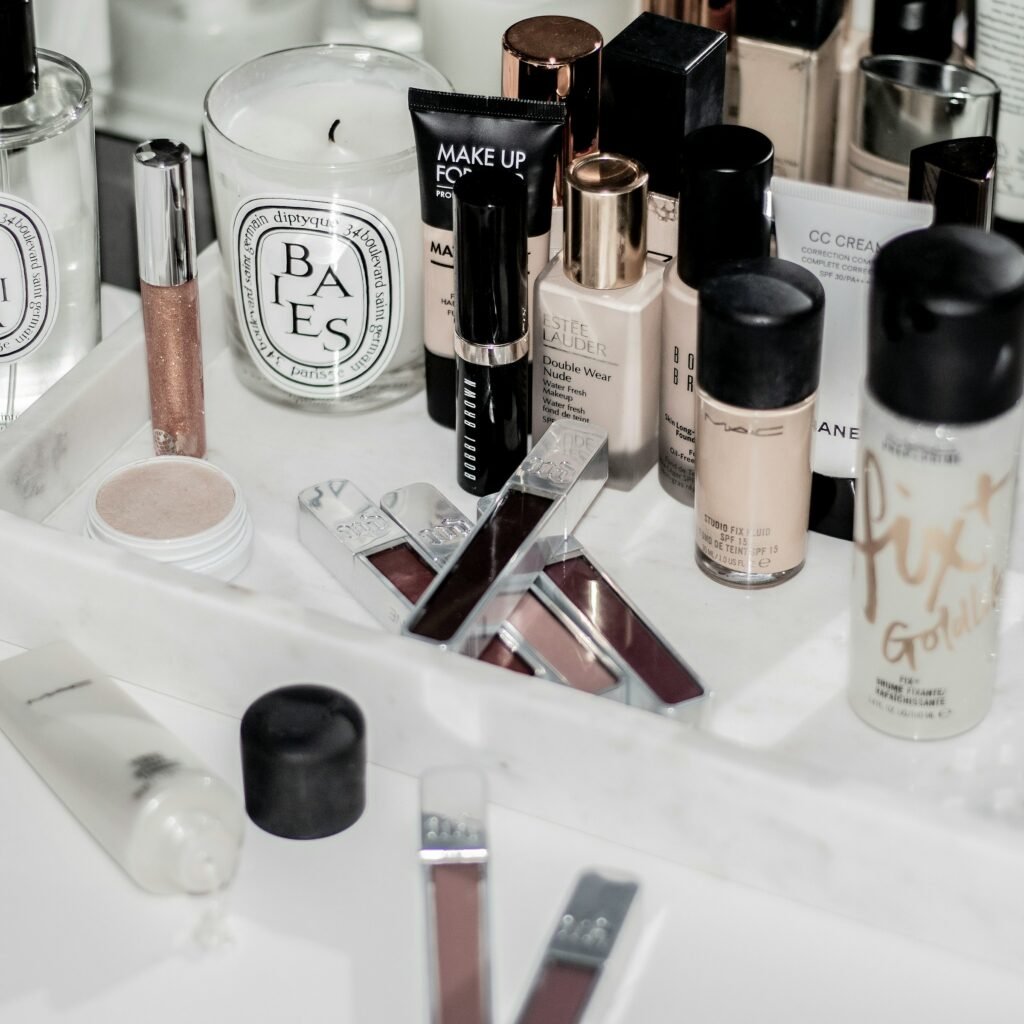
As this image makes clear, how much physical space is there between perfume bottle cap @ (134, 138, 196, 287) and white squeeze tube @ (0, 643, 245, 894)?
20 cm

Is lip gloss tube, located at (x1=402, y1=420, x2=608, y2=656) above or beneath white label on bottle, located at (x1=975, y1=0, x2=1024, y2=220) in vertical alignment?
beneath

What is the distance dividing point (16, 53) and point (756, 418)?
1.32 feet

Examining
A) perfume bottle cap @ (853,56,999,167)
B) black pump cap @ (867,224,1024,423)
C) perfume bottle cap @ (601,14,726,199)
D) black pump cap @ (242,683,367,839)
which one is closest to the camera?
black pump cap @ (867,224,1024,423)

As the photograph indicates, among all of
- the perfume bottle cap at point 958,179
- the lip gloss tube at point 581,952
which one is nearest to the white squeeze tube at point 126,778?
the lip gloss tube at point 581,952

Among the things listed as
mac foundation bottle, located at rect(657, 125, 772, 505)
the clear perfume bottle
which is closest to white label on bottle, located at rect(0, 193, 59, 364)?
the clear perfume bottle

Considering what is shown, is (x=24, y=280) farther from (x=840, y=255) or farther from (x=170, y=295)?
(x=840, y=255)

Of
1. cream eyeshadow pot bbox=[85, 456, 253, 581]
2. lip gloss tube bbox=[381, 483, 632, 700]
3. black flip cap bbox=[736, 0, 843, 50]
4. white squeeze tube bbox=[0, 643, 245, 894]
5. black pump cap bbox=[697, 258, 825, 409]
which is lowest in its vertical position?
white squeeze tube bbox=[0, 643, 245, 894]

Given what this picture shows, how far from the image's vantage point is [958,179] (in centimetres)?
75

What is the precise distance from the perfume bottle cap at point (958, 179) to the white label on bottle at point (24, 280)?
433mm

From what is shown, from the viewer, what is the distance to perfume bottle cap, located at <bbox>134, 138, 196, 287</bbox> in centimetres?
81

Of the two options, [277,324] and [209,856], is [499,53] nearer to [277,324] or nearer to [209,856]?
[277,324]

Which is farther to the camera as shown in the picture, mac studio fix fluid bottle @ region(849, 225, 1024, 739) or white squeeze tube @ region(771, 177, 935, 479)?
white squeeze tube @ region(771, 177, 935, 479)

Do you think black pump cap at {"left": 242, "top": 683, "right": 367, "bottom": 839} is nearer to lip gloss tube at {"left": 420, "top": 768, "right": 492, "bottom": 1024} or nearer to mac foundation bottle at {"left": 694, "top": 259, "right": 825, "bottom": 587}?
lip gloss tube at {"left": 420, "top": 768, "right": 492, "bottom": 1024}

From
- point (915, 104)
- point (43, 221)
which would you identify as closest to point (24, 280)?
point (43, 221)
